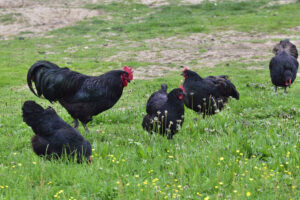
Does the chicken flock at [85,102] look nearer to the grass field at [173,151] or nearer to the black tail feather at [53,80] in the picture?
the black tail feather at [53,80]

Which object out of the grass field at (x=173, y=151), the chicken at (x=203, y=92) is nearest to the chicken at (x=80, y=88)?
the grass field at (x=173, y=151)

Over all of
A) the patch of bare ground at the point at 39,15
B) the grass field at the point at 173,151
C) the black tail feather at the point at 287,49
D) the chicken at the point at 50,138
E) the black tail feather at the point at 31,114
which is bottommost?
the grass field at the point at 173,151

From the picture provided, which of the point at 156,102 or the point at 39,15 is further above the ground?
the point at 39,15

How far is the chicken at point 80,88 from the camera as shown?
7.27 meters

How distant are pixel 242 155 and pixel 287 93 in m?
6.25

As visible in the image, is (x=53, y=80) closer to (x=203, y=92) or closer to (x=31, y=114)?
(x=31, y=114)

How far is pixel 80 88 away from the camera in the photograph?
24.4 feet

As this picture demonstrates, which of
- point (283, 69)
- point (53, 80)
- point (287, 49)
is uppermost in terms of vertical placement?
point (287, 49)

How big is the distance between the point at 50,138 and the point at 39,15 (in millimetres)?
24771

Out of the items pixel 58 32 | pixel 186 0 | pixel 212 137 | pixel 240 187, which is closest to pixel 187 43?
pixel 58 32

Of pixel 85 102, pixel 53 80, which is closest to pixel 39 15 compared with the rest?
pixel 53 80

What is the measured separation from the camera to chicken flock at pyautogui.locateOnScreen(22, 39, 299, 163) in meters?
5.54

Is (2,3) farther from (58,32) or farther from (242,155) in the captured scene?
(242,155)

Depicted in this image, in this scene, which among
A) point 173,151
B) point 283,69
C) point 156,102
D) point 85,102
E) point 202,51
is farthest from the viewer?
point 202,51
